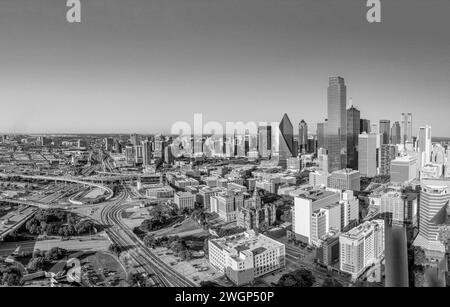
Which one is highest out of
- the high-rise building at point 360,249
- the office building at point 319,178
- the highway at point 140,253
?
the office building at point 319,178

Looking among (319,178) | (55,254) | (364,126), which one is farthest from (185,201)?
(364,126)

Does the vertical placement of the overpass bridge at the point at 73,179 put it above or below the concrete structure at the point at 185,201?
above

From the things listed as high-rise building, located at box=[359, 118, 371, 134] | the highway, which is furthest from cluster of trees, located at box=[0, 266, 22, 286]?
high-rise building, located at box=[359, 118, 371, 134]

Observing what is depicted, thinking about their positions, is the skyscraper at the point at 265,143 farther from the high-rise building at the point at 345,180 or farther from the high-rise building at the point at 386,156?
the high-rise building at the point at 386,156

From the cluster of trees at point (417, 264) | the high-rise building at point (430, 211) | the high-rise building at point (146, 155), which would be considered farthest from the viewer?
the high-rise building at point (146, 155)

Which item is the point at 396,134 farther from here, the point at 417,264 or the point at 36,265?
the point at 36,265

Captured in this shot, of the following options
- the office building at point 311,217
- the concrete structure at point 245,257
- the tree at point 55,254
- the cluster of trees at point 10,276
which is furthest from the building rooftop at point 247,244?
the cluster of trees at point 10,276
